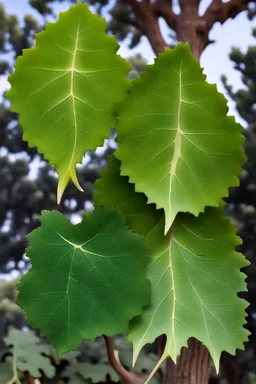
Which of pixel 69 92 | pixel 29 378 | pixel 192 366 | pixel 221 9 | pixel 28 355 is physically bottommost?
pixel 192 366

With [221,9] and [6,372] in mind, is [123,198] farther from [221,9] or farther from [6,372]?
[221,9]

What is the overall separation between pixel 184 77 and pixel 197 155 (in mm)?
142

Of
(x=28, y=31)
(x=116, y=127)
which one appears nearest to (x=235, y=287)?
(x=116, y=127)

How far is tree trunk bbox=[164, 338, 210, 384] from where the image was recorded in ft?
3.52

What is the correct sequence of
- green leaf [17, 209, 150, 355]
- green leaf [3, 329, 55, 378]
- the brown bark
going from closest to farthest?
green leaf [17, 209, 150, 355]
the brown bark
green leaf [3, 329, 55, 378]

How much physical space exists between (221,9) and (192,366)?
1.10m

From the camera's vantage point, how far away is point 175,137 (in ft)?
2.83

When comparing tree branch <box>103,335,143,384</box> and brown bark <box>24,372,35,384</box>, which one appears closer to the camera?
tree branch <box>103,335,143,384</box>

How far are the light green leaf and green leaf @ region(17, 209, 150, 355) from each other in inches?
1.8

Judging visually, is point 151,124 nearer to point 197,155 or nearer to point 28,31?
point 197,155

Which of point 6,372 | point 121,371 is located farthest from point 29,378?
point 121,371

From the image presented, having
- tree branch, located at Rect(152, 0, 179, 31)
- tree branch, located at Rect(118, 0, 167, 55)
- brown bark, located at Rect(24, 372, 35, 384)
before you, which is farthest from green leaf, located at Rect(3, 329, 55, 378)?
tree branch, located at Rect(152, 0, 179, 31)

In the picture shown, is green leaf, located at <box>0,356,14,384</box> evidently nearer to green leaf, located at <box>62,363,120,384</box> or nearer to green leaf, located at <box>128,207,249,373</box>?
green leaf, located at <box>62,363,120,384</box>

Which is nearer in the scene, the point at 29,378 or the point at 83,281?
the point at 83,281
